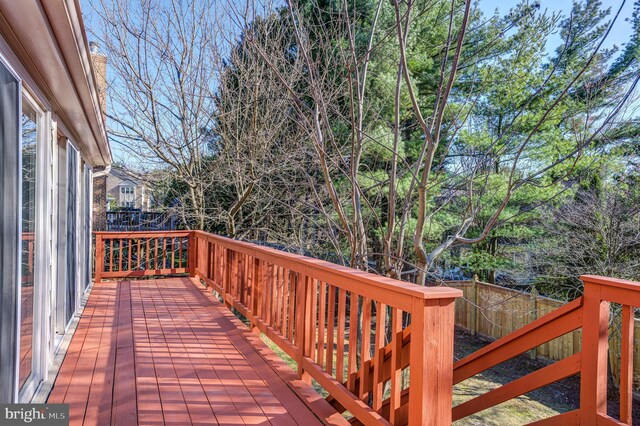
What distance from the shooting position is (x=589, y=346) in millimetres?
2053

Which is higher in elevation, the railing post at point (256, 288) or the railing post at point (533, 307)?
the railing post at point (256, 288)

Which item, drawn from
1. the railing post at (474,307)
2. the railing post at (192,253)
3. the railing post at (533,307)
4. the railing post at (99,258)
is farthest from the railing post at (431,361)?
the railing post at (474,307)

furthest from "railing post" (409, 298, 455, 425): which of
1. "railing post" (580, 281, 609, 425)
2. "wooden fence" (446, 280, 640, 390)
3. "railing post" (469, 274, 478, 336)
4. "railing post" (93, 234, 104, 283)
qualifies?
"railing post" (469, 274, 478, 336)

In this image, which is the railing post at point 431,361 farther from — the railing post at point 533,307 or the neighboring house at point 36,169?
the railing post at point 533,307

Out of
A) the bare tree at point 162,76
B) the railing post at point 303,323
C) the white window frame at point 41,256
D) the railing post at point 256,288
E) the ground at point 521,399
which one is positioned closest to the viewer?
the white window frame at point 41,256

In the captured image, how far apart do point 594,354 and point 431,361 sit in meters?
0.86

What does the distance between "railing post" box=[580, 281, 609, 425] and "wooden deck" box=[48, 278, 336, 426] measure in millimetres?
1313

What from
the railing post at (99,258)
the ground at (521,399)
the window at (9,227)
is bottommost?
the ground at (521,399)

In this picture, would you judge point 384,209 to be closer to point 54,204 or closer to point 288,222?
point 288,222

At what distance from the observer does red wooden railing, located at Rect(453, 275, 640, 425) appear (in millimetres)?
1902

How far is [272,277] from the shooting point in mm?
3730

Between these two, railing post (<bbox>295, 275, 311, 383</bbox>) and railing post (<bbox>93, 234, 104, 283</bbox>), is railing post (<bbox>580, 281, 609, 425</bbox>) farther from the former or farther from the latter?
railing post (<bbox>93, 234, 104, 283</bbox>)

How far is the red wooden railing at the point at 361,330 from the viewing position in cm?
182

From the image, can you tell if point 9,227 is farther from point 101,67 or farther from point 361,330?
point 101,67
